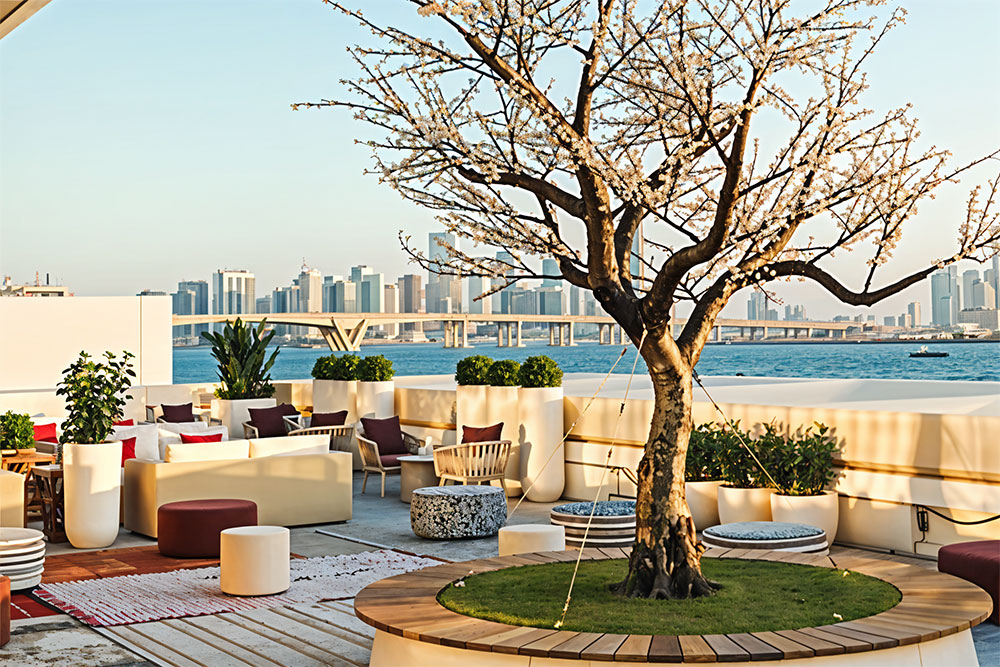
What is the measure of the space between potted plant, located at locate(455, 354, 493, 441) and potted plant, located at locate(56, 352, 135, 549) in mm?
3507

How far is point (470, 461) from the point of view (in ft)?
30.0

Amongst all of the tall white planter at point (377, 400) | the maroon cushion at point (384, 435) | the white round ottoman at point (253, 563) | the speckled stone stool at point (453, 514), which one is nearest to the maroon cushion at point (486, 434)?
the maroon cushion at point (384, 435)

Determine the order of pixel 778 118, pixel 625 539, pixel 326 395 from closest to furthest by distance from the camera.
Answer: pixel 778 118, pixel 625 539, pixel 326 395

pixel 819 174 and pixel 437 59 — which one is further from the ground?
pixel 437 59

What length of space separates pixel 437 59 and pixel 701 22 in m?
1.05

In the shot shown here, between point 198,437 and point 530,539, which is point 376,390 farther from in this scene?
point 530,539

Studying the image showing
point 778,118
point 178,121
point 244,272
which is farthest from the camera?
point 244,272

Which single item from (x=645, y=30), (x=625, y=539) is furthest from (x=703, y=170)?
(x=625, y=539)

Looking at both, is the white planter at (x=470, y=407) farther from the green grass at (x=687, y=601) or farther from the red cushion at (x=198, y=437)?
the green grass at (x=687, y=601)

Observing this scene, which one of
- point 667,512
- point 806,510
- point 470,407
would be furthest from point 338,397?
point 667,512

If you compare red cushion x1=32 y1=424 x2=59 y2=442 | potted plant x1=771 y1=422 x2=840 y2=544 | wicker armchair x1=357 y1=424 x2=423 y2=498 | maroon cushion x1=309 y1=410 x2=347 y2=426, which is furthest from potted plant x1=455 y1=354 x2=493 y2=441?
red cushion x1=32 y1=424 x2=59 y2=442

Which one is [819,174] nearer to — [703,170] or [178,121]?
[703,170]

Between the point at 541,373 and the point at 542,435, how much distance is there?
0.58 m

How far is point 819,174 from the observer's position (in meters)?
4.04
